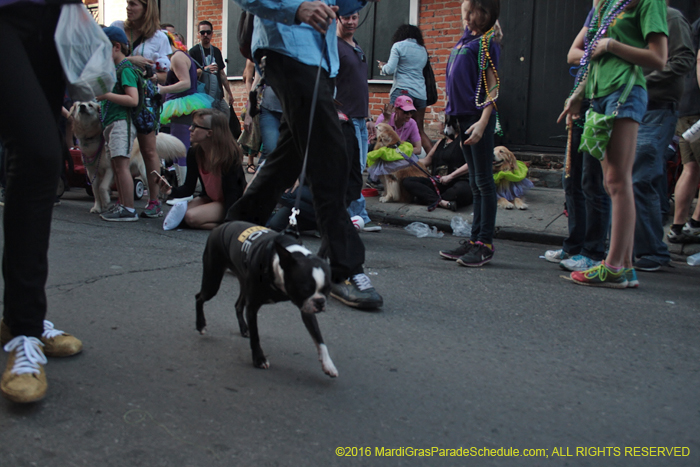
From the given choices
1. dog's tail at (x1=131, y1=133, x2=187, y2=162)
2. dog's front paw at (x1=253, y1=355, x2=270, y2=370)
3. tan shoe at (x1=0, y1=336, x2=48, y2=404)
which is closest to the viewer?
tan shoe at (x1=0, y1=336, x2=48, y2=404)

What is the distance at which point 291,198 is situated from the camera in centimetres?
605

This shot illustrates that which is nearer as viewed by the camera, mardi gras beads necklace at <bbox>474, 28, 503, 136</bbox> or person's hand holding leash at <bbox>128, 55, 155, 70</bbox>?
mardi gras beads necklace at <bbox>474, 28, 503, 136</bbox>

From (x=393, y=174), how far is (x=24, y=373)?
Result: 603 cm

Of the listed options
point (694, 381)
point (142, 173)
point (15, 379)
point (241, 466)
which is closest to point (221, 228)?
point (15, 379)

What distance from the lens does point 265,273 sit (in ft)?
7.54

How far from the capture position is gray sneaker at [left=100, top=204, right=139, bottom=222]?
20.6 feet

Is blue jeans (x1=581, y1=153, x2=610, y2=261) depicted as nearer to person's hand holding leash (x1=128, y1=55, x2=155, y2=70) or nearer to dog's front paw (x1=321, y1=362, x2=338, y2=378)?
dog's front paw (x1=321, y1=362, x2=338, y2=378)

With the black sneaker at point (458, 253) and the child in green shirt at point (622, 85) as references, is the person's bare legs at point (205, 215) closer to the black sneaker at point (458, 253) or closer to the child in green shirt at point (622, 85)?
the black sneaker at point (458, 253)

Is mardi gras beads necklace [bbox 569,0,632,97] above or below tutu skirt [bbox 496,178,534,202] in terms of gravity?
above

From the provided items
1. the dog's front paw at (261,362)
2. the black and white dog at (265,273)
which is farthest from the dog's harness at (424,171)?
the dog's front paw at (261,362)

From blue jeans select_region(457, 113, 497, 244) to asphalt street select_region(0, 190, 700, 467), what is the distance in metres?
0.81

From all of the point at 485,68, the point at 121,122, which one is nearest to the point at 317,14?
the point at 485,68

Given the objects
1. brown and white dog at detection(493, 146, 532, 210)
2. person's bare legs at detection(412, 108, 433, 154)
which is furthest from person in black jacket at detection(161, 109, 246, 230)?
person's bare legs at detection(412, 108, 433, 154)

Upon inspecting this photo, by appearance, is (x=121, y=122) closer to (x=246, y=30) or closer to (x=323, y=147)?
(x=246, y=30)
